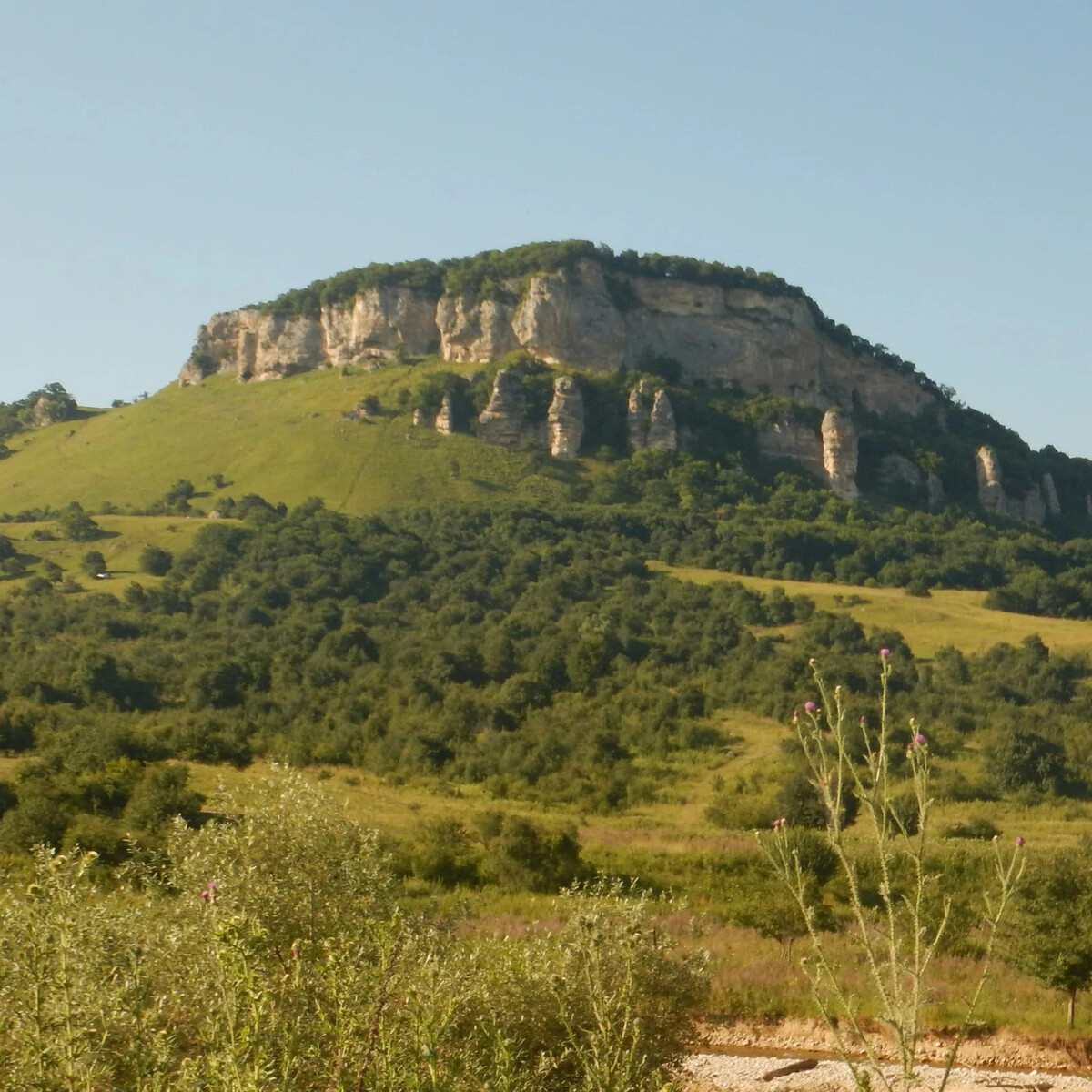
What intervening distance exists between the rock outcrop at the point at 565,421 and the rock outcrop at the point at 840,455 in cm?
1974

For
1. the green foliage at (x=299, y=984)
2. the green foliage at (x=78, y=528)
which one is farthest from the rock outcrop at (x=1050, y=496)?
the green foliage at (x=299, y=984)

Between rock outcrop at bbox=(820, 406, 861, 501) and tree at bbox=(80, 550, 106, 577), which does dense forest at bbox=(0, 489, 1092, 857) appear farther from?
rock outcrop at bbox=(820, 406, 861, 501)

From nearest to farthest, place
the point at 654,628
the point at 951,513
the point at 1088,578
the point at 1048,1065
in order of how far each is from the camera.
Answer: the point at 1048,1065 < the point at 654,628 < the point at 1088,578 < the point at 951,513

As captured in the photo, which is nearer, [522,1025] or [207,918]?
[207,918]

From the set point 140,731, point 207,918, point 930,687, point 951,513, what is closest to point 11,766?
A: point 140,731

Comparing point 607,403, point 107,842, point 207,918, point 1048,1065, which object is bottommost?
point 1048,1065

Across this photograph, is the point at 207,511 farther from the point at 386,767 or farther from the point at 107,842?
the point at 107,842

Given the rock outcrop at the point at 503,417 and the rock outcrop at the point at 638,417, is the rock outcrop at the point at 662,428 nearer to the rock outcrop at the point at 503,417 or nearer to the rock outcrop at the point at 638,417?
the rock outcrop at the point at 638,417

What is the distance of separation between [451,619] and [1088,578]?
4331cm

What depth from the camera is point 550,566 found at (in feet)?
239

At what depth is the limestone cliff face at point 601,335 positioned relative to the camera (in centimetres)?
10656

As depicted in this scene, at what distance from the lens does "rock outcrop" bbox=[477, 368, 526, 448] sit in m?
94.3

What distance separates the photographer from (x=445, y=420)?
3711 inches

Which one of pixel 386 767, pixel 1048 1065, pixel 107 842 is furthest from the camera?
pixel 386 767
